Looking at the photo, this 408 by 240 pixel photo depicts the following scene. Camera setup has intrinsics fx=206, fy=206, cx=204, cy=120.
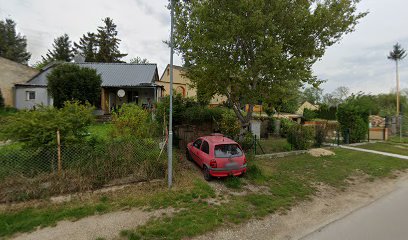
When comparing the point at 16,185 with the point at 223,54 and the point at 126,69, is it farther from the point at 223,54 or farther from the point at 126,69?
the point at 126,69

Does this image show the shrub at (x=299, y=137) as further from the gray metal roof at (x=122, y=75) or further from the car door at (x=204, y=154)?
the gray metal roof at (x=122, y=75)

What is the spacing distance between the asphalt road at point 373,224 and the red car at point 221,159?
3214 mm

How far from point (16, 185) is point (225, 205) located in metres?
5.59

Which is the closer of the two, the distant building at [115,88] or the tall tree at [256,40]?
the tall tree at [256,40]

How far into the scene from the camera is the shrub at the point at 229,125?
13.3 metres

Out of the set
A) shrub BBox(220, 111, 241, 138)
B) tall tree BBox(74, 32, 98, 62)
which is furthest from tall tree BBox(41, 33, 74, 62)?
shrub BBox(220, 111, 241, 138)

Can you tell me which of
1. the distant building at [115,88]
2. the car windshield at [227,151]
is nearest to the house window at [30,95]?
the distant building at [115,88]

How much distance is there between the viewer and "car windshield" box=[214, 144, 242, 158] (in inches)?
291

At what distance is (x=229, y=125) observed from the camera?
13.6 m

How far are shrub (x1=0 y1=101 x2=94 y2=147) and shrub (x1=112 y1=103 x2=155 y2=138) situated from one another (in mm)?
1447

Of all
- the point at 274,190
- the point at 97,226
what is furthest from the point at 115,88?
the point at 274,190

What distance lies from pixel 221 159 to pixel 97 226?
13.5 ft

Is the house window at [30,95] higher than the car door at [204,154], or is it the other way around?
the house window at [30,95]

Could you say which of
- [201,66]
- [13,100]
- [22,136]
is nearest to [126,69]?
[13,100]
